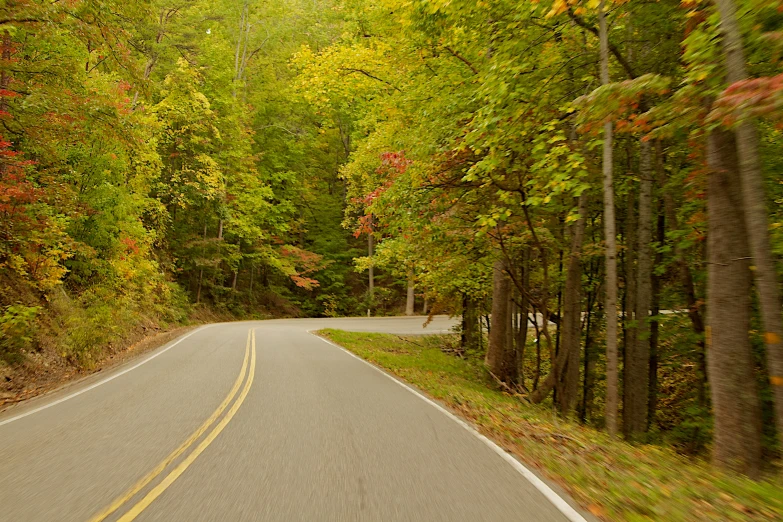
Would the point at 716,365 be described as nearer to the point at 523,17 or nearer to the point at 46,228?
the point at 523,17

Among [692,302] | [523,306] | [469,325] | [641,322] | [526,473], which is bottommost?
[526,473]

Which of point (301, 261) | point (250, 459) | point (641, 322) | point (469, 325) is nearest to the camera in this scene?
point (250, 459)

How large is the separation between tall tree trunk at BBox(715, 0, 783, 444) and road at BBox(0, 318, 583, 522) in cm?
279

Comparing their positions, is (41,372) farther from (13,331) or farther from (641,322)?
(641,322)

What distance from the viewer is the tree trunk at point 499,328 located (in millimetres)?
13320

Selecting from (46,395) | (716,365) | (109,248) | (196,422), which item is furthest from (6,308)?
(716,365)

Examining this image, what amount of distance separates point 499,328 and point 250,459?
378 inches

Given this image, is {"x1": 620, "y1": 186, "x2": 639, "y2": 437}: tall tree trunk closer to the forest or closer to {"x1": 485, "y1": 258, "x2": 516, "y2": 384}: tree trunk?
the forest

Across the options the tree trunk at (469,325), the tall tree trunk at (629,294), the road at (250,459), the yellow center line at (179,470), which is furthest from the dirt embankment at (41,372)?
the tall tree trunk at (629,294)

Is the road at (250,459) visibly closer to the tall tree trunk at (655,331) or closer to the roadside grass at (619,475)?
the roadside grass at (619,475)

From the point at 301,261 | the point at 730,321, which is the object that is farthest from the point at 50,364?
the point at 301,261

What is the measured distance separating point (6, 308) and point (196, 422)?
758cm

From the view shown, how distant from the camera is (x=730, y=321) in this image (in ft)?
18.1

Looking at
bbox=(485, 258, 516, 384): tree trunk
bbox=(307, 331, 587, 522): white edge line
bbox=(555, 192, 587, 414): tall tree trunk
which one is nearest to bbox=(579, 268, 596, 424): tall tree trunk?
bbox=(485, 258, 516, 384): tree trunk
